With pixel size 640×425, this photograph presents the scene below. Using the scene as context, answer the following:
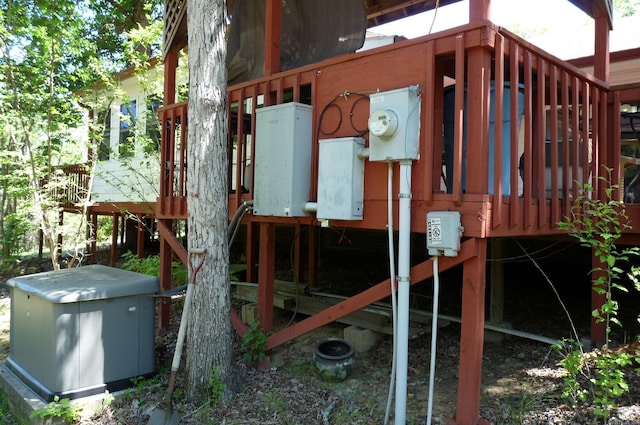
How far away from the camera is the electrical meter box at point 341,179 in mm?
3338

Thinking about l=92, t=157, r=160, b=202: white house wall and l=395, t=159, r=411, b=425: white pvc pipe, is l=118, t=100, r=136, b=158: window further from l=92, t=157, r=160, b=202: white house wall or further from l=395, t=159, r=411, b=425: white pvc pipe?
l=395, t=159, r=411, b=425: white pvc pipe

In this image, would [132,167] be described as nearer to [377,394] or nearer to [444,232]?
[377,394]

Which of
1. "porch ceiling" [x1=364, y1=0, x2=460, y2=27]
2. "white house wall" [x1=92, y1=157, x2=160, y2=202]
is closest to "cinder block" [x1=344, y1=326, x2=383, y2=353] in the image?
"porch ceiling" [x1=364, y1=0, x2=460, y2=27]

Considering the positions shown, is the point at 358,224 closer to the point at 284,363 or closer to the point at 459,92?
the point at 459,92

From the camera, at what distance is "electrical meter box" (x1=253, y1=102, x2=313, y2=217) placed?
3666 millimetres

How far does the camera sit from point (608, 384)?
110 inches

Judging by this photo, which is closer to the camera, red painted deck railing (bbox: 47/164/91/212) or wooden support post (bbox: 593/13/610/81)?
wooden support post (bbox: 593/13/610/81)

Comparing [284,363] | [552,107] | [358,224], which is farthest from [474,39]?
[284,363]

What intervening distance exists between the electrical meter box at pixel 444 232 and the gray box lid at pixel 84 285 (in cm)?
243

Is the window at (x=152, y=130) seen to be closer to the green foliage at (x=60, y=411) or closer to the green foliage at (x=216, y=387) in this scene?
the green foliage at (x=60, y=411)

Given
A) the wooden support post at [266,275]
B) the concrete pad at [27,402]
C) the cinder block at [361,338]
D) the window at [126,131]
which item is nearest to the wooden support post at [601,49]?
Result: the cinder block at [361,338]

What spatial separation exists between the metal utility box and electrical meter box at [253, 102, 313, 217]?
4.28 feet

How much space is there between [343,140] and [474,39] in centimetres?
105

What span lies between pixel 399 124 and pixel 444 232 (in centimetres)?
73
